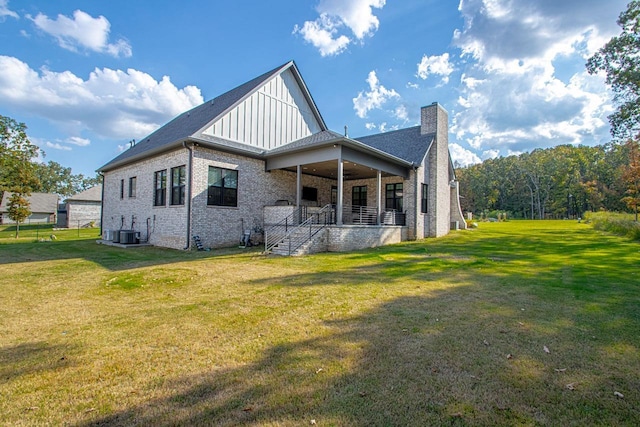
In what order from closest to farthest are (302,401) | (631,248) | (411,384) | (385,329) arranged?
(302,401) < (411,384) < (385,329) < (631,248)

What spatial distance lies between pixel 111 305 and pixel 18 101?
88.2 feet

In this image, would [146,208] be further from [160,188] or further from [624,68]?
[624,68]

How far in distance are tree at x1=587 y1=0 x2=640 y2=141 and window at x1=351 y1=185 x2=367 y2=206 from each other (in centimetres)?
1505

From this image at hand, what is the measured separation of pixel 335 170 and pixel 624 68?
55.6 ft

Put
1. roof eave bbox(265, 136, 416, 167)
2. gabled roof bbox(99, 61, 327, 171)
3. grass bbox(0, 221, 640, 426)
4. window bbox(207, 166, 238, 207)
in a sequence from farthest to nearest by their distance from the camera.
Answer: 1. gabled roof bbox(99, 61, 327, 171)
2. window bbox(207, 166, 238, 207)
3. roof eave bbox(265, 136, 416, 167)
4. grass bbox(0, 221, 640, 426)

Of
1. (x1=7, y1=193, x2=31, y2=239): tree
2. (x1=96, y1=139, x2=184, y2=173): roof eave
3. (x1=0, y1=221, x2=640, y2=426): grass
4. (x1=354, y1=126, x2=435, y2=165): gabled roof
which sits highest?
(x1=354, y1=126, x2=435, y2=165): gabled roof

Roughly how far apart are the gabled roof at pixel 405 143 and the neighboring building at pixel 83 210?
33250 millimetres

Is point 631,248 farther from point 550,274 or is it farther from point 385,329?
point 385,329

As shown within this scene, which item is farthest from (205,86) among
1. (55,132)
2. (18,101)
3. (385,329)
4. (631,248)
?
(631,248)

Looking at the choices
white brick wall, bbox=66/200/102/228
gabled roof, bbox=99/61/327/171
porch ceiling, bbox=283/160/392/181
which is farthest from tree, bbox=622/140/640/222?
white brick wall, bbox=66/200/102/228

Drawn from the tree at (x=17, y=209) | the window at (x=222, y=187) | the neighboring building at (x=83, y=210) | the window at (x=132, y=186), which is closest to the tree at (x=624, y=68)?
the window at (x=222, y=187)

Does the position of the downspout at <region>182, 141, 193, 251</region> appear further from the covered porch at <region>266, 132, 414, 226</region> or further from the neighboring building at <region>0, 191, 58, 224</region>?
the neighboring building at <region>0, 191, 58, 224</region>

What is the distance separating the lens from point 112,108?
24391mm

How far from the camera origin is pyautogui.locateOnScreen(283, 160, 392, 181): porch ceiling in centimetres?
1467
